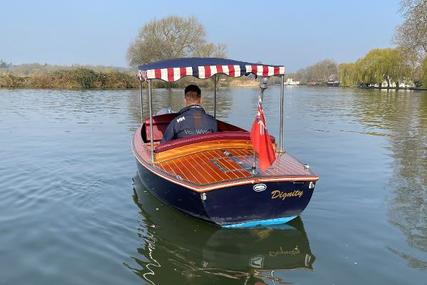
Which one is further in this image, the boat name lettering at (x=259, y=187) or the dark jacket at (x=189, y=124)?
the dark jacket at (x=189, y=124)

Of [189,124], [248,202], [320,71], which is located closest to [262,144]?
[248,202]

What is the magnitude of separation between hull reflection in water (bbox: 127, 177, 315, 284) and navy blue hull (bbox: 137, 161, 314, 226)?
233 millimetres

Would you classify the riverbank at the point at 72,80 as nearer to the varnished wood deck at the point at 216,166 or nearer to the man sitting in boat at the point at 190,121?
the man sitting in boat at the point at 190,121

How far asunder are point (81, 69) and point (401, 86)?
5404 cm

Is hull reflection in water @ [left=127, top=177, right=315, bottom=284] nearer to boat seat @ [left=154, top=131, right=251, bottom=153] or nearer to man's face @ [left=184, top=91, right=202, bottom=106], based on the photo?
boat seat @ [left=154, top=131, right=251, bottom=153]

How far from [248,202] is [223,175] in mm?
507

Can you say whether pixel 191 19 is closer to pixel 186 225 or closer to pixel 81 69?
pixel 81 69

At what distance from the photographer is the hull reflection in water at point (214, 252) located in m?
4.78

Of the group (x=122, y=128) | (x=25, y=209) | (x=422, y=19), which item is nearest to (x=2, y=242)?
(x=25, y=209)

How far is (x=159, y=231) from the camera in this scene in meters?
6.16

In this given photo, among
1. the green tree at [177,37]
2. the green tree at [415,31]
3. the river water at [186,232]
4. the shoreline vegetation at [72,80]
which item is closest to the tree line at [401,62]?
the green tree at [415,31]

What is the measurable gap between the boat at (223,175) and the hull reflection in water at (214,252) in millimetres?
220

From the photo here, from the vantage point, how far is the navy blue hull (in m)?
5.56

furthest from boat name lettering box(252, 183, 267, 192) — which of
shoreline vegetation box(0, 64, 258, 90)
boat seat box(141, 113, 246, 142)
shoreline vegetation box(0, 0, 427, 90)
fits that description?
shoreline vegetation box(0, 64, 258, 90)
